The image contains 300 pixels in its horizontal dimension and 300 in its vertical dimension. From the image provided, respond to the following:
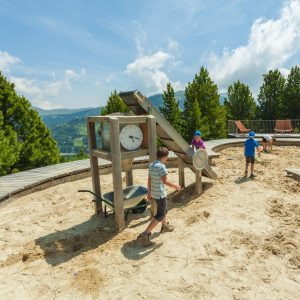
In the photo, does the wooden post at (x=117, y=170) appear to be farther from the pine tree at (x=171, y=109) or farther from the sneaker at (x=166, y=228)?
the pine tree at (x=171, y=109)

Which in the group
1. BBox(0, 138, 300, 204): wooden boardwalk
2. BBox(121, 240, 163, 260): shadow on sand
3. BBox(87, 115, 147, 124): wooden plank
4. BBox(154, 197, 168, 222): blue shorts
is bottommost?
BBox(121, 240, 163, 260): shadow on sand

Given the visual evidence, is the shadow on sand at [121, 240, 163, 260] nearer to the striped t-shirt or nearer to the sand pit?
the sand pit

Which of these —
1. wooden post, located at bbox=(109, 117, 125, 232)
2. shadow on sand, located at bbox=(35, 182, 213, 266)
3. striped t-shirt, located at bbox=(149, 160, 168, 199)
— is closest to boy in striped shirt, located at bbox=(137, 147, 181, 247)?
striped t-shirt, located at bbox=(149, 160, 168, 199)

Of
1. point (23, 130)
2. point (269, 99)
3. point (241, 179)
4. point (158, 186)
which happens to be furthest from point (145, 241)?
point (269, 99)

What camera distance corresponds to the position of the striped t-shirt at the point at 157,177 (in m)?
5.25

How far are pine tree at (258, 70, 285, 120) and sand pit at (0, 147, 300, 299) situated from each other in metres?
37.2

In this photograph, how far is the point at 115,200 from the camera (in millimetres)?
5965

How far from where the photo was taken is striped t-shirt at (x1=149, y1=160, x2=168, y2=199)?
17.2 feet

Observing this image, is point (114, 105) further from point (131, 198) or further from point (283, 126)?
point (131, 198)

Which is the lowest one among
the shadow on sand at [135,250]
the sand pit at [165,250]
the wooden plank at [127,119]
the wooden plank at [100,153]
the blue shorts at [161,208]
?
the shadow on sand at [135,250]

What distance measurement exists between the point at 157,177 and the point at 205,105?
23.3 meters

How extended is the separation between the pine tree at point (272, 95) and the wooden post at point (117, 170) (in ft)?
136

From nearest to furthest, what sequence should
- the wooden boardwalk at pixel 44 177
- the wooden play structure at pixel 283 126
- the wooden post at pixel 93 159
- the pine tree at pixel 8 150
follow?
the wooden post at pixel 93 159 → the wooden boardwalk at pixel 44 177 → the pine tree at pixel 8 150 → the wooden play structure at pixel 283 126

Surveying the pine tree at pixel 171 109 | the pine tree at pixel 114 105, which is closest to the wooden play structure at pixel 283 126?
the pine tree at pixel 171 109
